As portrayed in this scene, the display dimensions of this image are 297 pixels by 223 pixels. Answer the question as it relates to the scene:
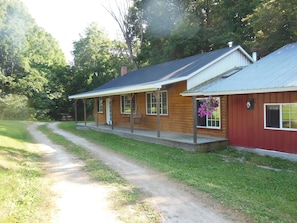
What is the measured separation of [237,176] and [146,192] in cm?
254

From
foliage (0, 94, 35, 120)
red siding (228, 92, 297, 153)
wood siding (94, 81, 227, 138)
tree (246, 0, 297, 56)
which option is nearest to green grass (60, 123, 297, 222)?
red siding (228, 92, 297, 153)

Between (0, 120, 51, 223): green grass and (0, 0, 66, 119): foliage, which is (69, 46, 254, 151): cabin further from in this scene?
(0, 0, 66, 119): foliage

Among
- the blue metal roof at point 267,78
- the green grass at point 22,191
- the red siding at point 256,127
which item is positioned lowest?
the green grass at point 22,191

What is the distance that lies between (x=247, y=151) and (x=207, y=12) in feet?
65.8

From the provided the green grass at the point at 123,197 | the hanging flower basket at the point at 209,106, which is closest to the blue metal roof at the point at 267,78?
the hanging flower basket at the point at 209,106

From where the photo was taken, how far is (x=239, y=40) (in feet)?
69.4

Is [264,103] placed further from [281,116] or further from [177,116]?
[177,116]

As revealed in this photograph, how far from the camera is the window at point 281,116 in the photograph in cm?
862

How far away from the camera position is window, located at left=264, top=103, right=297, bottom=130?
28.3 ft

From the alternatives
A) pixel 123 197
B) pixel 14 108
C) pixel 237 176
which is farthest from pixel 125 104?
pixel 14 108

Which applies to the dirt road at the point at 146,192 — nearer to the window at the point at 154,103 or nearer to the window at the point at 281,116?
the window at the point at 281,116

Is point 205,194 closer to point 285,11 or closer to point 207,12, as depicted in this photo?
point 285,11

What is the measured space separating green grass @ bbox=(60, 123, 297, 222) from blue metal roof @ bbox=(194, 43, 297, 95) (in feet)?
7.15

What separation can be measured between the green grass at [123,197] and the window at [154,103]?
7.15 metres
